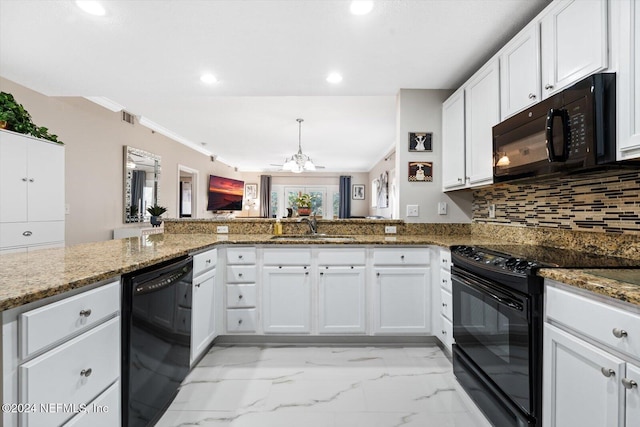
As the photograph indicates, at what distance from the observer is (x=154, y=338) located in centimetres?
151

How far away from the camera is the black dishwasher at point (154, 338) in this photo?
132 cm

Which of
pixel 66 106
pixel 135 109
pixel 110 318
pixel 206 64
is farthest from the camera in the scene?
pixel 135 109

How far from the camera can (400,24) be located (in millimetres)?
1946

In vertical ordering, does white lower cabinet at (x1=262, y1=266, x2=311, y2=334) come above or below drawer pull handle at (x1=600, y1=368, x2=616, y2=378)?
below

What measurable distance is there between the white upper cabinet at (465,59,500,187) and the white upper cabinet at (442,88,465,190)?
78mm

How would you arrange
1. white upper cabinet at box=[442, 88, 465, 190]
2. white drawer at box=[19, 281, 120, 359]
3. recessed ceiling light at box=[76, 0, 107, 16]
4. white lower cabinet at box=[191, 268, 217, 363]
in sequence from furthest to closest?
1. white upper cabinet at box=[442, 88, 465, 190]
2. white lower cabinet at box=[191, 268, 217, 363]
3. recessed ceiling light at box=[76, 0, 107, 16]
4. white drawer at box=[19, 281, 120, 359]

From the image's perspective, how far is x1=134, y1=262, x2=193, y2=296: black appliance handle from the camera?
1397 mm

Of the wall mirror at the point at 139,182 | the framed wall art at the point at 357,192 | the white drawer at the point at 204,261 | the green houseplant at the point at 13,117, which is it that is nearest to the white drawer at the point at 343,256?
the white drawer at the point at 204,261

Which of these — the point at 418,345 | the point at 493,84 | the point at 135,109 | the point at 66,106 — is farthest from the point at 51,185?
the point at 493,84

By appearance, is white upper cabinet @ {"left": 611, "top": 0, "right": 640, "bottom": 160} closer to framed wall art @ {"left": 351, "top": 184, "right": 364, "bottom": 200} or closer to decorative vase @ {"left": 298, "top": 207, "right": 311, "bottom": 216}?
decorative vase @ {"left": 298, "top": 207, "right": 311, "bottom": 216}

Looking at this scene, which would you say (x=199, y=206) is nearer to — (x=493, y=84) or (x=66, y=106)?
(x=66, y=106)

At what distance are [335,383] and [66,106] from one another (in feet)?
13.0

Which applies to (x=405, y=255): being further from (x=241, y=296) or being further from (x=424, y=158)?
(x=241, y=296)

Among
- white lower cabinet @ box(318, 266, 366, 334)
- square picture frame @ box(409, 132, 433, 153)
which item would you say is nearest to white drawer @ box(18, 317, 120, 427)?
white lower cabinet @ box(318, 266, 366, 334)
